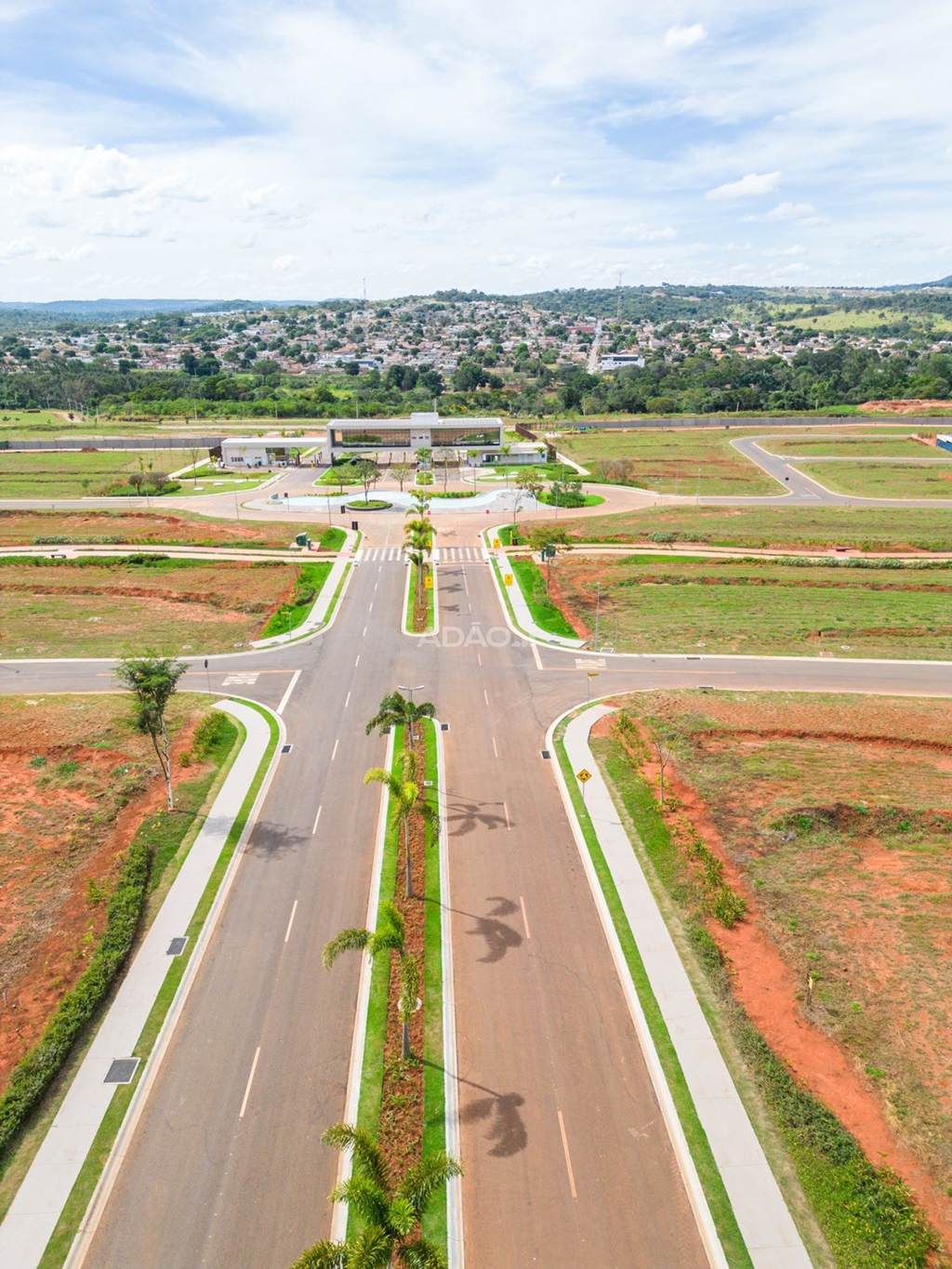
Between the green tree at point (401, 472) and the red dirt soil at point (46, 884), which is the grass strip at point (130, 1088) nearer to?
the red dirt soil at point (46, 884)

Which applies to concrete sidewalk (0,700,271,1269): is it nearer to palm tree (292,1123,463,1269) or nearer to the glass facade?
palm tree (292,1123,463,1269)

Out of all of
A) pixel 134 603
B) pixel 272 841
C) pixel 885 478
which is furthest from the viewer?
pixel 885 478

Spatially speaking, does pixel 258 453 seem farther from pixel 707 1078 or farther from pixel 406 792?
pixel 707 1078

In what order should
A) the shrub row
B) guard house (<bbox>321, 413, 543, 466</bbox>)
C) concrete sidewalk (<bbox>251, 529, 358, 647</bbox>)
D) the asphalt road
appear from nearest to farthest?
the asphalt road → the shrub row → concrete sidewalk (<bbox>251, 529, 358, 647</bbox>) → guard house (<bbox>321, 413, 543, 466</bbox>)

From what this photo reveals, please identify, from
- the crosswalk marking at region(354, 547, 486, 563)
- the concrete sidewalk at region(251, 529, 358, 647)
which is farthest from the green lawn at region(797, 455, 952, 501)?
the concrete sidewalk at region(251, 529, 358, 647)

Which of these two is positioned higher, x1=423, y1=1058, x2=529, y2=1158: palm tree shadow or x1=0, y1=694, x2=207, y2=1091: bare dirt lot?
x1=0, y1=694, x2=207, y2=1091: bare dirt lot

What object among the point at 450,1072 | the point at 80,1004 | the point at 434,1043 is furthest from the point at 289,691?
the point at 450,1072

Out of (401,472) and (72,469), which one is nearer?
(401,472)
